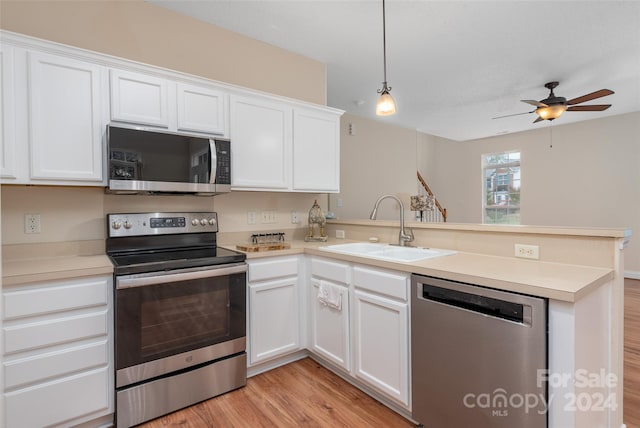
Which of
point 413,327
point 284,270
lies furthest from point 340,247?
point 413,327

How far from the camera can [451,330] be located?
160 cm

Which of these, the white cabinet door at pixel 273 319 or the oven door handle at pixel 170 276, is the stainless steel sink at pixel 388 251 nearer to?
the white cabinet door at pixel 273 319

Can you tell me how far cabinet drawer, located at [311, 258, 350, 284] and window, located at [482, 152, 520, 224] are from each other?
236 inches

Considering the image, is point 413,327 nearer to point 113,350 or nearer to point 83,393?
point 113,350

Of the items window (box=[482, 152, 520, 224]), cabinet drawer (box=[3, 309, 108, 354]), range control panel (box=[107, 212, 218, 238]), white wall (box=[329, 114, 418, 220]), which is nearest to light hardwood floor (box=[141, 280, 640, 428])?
cabinet drawer (box=[3, 309, 108, 354])

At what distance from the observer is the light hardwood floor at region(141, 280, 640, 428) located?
1.90 meters

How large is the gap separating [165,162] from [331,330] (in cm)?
155

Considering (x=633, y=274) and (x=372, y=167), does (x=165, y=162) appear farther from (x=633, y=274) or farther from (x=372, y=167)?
(x=633, y=274)

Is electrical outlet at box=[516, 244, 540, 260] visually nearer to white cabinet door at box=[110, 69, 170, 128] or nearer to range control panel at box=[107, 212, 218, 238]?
range control panel at box=[107, 212, 218, 238]

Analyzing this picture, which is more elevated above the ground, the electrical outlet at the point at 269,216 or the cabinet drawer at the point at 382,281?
the electrical outlet at the point at 269,216

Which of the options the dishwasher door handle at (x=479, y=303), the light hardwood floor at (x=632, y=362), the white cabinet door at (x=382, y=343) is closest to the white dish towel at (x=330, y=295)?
the white cabinet door at (x=382, y=343)

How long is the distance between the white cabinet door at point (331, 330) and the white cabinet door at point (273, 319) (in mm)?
135

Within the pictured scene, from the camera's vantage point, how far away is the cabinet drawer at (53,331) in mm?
1579

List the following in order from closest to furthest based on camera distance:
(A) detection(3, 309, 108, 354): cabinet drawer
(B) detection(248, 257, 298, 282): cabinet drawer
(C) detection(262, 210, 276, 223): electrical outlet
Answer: (A) detection(3, 309, 108, 354): cabinet drawer, (B) detection(248, 257, 298, 282): cabinet drawer, (C) detection(262, 210, 276, 223): electrical outlet
